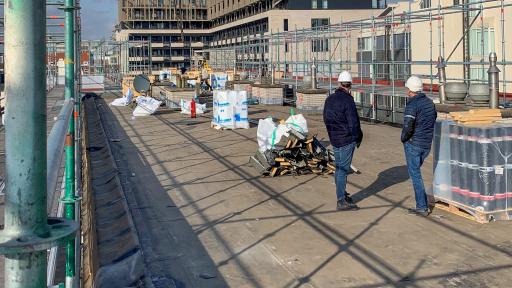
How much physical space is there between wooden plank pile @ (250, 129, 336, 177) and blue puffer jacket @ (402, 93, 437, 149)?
10.9 ft

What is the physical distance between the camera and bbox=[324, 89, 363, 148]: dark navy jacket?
313 inches

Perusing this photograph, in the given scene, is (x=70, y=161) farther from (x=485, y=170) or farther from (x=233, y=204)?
(x=485, y=170)

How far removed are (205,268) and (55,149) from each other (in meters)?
3.17

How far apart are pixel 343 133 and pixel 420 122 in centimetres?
107

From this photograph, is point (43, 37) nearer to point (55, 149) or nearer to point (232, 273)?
point (55, 149)

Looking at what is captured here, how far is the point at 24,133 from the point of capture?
190cm

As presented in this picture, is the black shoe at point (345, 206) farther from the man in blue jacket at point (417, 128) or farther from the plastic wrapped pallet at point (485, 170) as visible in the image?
the plastic wrapped pallet at point (485, 170)

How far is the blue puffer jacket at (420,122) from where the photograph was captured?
24.4ft

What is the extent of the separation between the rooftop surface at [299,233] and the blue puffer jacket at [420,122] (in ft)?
3.42

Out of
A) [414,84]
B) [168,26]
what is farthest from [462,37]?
[168,26]

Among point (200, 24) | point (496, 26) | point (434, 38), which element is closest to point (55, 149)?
point (496, 26)

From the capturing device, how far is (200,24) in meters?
112

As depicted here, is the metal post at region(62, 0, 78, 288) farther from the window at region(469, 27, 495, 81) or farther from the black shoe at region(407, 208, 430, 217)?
the window at region(469, 27, 495, 81)

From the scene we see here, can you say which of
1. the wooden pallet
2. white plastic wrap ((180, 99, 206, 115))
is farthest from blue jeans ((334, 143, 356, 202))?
white plastic wrap ((180, 99, 206, 115))
